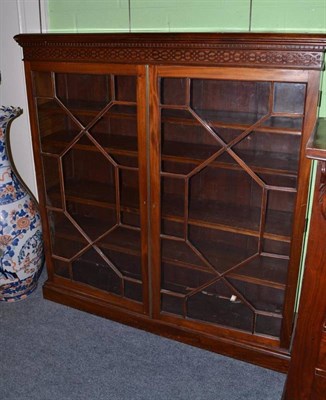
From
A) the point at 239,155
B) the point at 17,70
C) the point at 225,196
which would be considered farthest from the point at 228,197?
the point at 17,70

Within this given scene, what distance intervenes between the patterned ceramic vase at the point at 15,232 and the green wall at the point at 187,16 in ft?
1.43

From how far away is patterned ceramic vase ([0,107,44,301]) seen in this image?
5.76 ft

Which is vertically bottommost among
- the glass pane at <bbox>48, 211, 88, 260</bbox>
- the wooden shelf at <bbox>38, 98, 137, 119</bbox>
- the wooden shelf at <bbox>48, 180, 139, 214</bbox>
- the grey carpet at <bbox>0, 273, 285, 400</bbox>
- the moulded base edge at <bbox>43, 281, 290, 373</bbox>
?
the grey carpet at <bbox>0, 273, 285, 400</bbox>

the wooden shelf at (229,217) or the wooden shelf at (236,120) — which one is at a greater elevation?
the wooden shelf at (236,120)

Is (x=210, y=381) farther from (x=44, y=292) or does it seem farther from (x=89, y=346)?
(x=44, y=292)

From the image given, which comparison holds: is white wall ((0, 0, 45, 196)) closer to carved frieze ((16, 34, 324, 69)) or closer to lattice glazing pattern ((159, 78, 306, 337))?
carved frieze ((16, 34, 324, 69))

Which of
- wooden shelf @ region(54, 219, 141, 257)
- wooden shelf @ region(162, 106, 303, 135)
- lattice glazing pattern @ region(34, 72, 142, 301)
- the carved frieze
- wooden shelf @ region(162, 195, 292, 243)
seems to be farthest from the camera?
wooden shelf @ region(54, 219, 141, 257)

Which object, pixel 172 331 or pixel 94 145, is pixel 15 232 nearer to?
pixel 94 145

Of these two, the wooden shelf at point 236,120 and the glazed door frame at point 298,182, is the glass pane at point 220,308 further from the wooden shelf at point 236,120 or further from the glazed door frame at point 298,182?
the wooden shelf at point 236,120

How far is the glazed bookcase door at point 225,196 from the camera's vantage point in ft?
4.39

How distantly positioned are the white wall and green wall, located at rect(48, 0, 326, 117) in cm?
11

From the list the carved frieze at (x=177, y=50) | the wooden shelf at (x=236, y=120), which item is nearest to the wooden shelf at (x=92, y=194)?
the wooden shelf at (x=236, y=120)

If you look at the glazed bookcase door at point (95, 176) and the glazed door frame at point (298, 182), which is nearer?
the glazed door frame at point (298, 182)

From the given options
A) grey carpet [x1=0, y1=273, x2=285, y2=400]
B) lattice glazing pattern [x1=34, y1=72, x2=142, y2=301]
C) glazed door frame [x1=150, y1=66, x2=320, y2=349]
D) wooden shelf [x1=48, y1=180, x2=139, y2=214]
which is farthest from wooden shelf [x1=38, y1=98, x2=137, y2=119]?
grey carpet [x1=0, y1=273, x2=285, y2=400]
